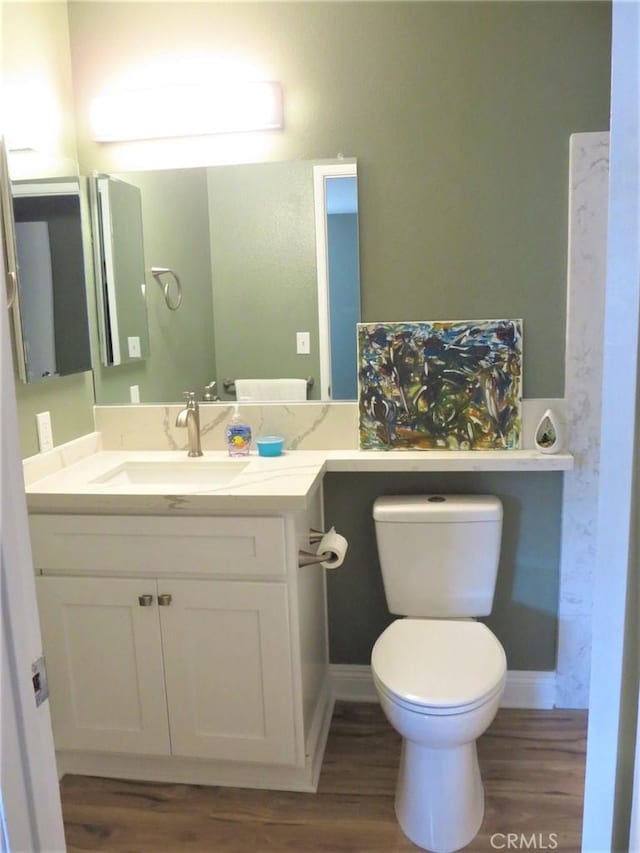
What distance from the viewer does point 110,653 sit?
6.45ft

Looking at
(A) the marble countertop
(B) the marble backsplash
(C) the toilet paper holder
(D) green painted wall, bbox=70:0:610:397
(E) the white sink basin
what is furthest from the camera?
(B) the marble backsplash

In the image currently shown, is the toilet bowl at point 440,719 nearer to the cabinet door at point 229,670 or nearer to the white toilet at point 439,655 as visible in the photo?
the white toilet at point 439,655

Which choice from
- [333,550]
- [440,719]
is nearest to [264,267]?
[333,550]

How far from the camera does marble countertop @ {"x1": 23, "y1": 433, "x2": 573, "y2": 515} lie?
1.80 metres

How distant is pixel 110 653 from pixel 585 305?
69.1 inches

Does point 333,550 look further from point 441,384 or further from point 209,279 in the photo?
point 209,279

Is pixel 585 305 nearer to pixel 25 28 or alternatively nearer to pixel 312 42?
pixel 312 42

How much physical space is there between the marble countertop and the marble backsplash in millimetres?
35

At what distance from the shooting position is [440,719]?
1.66 m

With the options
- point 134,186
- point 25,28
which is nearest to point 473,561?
point 134,186

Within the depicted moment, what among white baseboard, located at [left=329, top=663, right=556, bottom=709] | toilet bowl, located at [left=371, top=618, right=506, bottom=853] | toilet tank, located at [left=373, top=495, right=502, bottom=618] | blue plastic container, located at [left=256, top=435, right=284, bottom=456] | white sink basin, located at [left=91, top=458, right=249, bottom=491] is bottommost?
white baseboard, located at [left=329, top=663, right=556, bottom=709]

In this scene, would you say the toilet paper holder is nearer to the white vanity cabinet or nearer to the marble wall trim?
the white vanity cabinet

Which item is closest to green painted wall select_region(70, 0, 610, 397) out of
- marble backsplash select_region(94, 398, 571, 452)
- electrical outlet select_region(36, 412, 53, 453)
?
marble backsplash select_region(94, 398, 571, 452)
